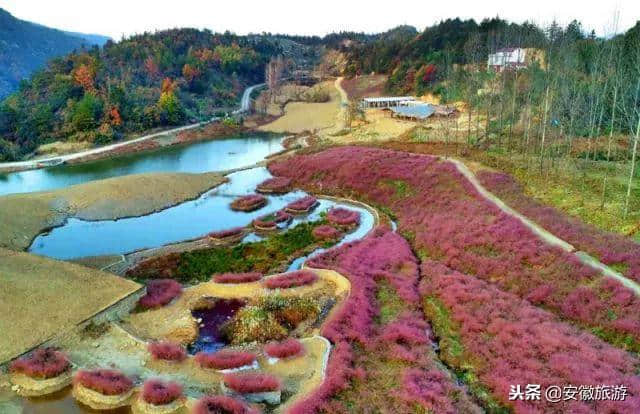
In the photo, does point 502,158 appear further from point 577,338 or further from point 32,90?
point 32,90

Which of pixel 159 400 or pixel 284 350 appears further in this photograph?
pixel 284 350

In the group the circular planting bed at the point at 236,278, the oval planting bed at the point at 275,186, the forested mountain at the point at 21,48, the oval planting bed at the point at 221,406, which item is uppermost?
the forested mountain at the point at 21,48

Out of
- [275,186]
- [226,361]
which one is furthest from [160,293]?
[275,186]

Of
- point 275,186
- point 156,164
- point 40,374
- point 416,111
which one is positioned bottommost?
point 40,374

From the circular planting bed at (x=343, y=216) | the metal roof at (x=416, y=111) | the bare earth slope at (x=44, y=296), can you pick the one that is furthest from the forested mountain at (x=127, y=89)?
the circular planting bed at (x=343, y=216)

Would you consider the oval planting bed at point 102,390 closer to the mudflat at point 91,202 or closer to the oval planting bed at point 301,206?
the mudflat at point 91,202

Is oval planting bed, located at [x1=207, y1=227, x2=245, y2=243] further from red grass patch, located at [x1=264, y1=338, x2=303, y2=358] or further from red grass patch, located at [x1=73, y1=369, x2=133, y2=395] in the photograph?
red grass patch, located at [x1=73, y1=369, x2=133, y2=395]

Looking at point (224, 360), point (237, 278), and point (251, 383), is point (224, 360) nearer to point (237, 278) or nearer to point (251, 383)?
point (251, 383)
